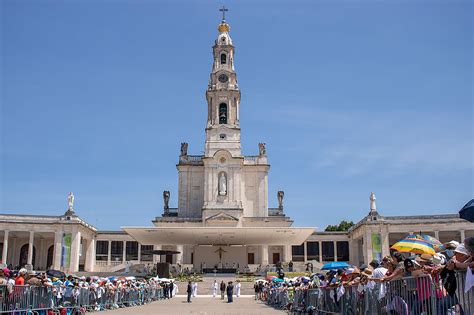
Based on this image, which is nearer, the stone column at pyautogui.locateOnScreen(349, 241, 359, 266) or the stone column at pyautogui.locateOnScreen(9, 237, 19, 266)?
the stone column at pyautogui.locateOnScreen(9, 237, 19, 266)

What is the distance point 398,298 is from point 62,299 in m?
12.6

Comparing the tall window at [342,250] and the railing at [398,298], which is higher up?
the tall window at [342,250]

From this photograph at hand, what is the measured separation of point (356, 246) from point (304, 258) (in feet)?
23.8

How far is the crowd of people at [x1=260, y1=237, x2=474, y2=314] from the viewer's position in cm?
735

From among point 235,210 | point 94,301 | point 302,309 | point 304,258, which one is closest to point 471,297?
point 302,309

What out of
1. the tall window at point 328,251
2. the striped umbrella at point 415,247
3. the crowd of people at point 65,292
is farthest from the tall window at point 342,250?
the striped umbrella at point 415,247

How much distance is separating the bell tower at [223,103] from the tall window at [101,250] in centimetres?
1937

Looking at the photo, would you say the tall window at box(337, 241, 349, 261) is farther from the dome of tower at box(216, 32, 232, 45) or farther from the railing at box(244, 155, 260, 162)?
the dome of tower at box(216, 32, 232, 45)

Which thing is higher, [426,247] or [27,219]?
[27,219]

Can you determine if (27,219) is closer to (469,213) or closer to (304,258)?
(304,258)

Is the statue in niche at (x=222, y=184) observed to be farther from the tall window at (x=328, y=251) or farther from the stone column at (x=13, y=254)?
the stone column at (x=13, y=254)

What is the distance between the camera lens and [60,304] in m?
18.1

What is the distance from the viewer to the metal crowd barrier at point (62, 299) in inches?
560

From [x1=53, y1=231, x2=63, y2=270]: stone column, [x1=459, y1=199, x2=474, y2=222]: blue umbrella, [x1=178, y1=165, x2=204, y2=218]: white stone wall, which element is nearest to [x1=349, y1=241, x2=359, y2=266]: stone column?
[x1=178, y1=165, x2=204, y2=218]: white stone wall
